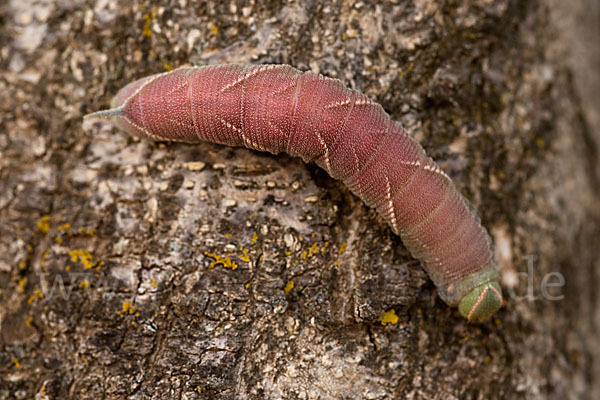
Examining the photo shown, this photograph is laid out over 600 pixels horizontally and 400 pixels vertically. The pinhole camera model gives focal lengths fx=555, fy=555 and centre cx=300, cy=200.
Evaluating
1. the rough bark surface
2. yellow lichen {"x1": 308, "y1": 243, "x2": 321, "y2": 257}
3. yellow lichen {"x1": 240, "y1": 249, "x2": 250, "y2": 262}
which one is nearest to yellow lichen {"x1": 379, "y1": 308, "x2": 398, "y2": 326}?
the rough bark surface

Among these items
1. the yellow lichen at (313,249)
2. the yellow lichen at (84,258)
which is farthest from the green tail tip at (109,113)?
the yellow lichen at (313,249)

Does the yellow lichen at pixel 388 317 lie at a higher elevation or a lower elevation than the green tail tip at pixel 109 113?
lower

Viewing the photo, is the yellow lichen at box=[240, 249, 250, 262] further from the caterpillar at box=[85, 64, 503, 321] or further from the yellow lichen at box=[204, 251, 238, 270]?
the caterpillar at box=[85, 64, 503, 321]

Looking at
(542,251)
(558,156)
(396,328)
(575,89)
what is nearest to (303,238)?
(396,328)

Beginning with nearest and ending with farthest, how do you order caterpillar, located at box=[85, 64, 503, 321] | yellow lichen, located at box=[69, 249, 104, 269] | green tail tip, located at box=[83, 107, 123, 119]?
caterpillar, located at box=[85, 64, 503, 321], green tail tip, located at box=[83, 107, 123, 119], yellow lichen, located at box=[69, 249, 104, 269]

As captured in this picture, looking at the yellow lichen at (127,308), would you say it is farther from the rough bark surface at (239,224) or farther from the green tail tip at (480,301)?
the green tail tip at (480,301)

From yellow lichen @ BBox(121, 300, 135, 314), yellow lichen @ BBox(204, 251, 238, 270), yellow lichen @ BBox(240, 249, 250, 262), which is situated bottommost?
yellow lichen @ BBox(121, 300, 135, 314)

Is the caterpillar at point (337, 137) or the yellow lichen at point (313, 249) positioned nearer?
the caterpillar at point (337, 137)

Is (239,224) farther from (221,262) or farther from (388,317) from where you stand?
(388,317)
